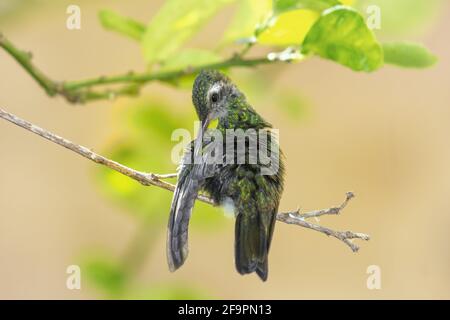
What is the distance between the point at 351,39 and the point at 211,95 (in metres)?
0.22

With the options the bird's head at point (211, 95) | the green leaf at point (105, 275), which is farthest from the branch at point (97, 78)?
the green leaf at point (105, 275)

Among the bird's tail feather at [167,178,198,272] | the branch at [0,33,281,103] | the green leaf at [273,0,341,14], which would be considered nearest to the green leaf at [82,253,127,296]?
the branch at [0,33,281,103]

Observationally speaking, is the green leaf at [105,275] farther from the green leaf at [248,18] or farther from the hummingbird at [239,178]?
the green leaf at [248,18]

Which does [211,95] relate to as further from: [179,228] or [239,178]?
[179,228]

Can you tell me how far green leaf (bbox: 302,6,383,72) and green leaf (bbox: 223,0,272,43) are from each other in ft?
0.45

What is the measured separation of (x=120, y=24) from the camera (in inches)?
33.8

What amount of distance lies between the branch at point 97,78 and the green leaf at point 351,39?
8cm

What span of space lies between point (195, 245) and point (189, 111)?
3.68 ft

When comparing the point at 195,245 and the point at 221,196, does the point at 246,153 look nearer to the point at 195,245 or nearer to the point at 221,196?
the point at 221,196

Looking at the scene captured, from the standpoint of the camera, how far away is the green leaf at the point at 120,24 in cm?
85

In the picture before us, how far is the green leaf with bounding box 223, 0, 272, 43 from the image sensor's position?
0.84 metres

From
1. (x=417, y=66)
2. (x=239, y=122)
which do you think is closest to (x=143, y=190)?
(x=239, y=122)

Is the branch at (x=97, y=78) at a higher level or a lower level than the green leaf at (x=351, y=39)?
higher

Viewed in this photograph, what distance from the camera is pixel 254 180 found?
819 mm
